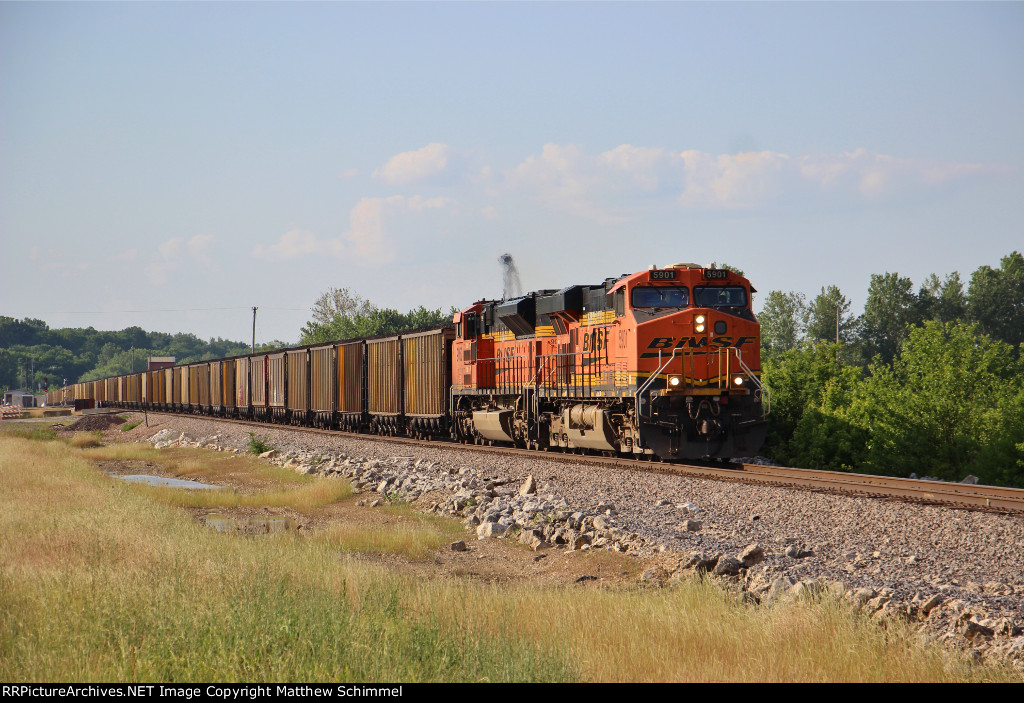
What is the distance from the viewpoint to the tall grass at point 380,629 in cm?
638

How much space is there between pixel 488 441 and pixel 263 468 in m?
→ 7.08

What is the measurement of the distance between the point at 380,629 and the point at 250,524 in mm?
8739

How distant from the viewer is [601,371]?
18672 mm

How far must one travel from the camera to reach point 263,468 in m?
26.4

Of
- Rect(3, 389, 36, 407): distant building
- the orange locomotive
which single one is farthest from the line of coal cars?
Rect(3, 389, 36, 407): distant building

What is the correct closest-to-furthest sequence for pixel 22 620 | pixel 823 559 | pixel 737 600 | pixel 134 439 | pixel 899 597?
1. pixel 22 620
2. pixel 899 597
3. pixel 737 600
4. pixel 823 559
5. pixel 134 439

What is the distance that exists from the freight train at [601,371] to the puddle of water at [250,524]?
697cm

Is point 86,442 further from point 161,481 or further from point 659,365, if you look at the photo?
point 659,365

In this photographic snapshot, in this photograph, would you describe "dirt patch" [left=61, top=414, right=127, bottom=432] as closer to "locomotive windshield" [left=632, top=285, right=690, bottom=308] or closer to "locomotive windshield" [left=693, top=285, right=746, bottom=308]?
"locomotive windshield" [left=632, top=285, right=690, bottom=308]

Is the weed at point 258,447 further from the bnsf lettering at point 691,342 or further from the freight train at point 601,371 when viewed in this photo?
the bnsf lettering at point 691,342

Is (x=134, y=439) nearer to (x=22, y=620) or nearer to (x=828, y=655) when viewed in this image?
(x=22, y=620)

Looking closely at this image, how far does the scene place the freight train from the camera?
17.2 metres

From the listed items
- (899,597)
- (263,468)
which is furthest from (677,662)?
(263,468)

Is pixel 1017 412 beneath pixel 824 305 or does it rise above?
beneath
